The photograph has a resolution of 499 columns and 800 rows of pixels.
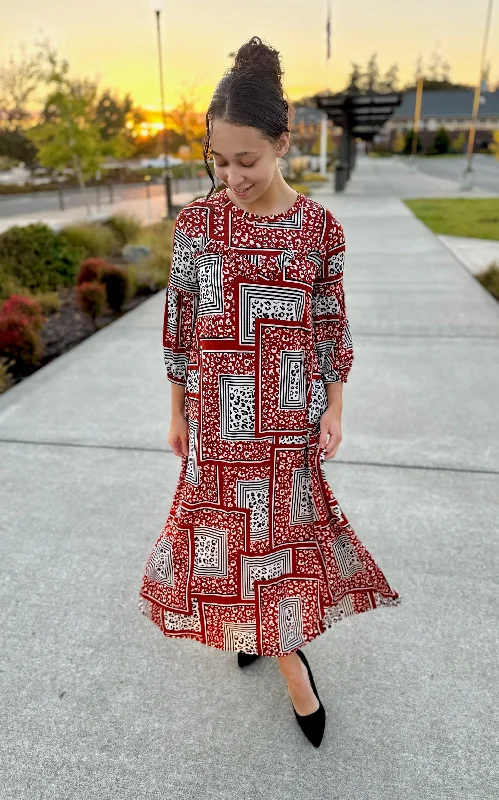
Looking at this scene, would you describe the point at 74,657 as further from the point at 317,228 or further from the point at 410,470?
the point at 410,470

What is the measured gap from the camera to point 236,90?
130cm

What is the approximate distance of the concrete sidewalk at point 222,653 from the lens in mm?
1622

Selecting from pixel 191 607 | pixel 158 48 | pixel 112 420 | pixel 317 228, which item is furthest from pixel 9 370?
pixel 158 48

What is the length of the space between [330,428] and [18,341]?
3.84m

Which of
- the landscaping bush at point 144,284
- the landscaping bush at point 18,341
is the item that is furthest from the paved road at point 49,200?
the landscaping bush at point 18,341

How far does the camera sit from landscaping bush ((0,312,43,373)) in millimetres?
4750

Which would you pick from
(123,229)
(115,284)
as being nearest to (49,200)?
(123,229)

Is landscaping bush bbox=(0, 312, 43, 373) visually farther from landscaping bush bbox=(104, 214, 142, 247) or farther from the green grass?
the green grass

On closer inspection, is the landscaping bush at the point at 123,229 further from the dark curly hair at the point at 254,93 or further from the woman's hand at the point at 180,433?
the dark curly hair at the point at 254,93

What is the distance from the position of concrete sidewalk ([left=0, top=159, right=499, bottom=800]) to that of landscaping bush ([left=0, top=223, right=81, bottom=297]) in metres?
3.22

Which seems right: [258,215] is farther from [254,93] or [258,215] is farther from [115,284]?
[115,284]

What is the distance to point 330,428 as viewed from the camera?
1633 millimetres

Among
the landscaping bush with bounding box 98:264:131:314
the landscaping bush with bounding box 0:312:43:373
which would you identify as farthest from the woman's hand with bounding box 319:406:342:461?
the landscaping bush with bounding box 98:264:131:314

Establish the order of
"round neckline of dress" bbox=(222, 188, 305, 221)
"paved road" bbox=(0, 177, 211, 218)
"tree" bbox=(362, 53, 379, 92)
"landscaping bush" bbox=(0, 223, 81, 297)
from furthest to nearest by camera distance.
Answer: "tree" bbox=(362, 53, 379, 92) → "paved road" bbox=(0, 177, 211, 218) → "landscaping bush" bbox=(0, 223, 81, 297) → "round neckline of dress" bbox=(222, 188, 305, 221)
